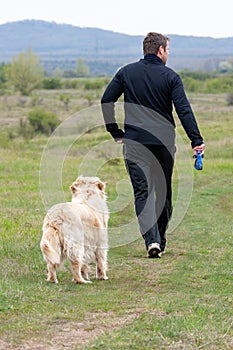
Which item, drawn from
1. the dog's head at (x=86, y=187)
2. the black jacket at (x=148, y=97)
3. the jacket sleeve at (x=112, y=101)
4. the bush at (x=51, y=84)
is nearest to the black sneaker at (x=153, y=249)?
the dog's head at (x=86, y=187)

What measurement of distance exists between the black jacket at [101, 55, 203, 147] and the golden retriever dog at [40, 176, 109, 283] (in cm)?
85

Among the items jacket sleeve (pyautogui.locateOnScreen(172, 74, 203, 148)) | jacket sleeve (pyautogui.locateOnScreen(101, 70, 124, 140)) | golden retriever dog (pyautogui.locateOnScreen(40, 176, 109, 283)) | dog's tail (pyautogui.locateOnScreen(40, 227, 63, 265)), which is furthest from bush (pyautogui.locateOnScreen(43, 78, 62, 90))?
dog's tail (pyautogui.locateOnScreen(40, 227, 63, 265))

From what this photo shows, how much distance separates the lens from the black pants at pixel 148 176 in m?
8.49

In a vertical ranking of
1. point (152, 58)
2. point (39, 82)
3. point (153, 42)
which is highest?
point (153, 42)

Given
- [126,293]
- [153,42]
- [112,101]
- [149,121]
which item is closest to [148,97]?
[149,121]

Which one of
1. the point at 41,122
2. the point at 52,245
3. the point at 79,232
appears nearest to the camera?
the point at 52,245

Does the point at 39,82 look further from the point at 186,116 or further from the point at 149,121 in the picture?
the point at 186,116

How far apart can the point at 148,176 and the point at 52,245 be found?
1773mm

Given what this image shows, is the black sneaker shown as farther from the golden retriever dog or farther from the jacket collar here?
the jacket collar

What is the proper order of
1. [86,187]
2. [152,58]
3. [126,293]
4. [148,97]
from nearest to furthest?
[126,293] < [86,187] < [148,97] < [152,58]

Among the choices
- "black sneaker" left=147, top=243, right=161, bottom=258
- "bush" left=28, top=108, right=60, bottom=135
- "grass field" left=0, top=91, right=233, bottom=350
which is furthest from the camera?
"bush" left=28, top=108, right=60, bottom=135

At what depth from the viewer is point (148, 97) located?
8.38m

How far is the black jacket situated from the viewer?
329 inches

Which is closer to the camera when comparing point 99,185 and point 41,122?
point 99,185
